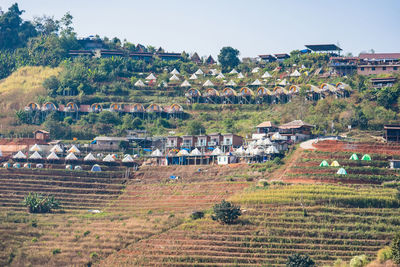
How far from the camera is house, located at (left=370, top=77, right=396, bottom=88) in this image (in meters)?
89.6

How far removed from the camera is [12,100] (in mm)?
96750

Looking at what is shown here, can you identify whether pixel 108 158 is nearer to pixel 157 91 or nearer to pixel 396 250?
pixel 157 91

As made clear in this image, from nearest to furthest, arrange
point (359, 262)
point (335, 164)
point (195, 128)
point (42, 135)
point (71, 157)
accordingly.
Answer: point (359, 262) → point (335, 164) → point (71, 157) → point (195, 128) → point (42, 135)

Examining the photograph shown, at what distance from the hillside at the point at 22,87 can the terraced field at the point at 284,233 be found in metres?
45.8

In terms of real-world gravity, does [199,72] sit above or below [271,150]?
above

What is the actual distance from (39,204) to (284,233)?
938 inches

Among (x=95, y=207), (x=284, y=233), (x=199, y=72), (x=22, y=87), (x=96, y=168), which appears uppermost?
(x=199, y=72)

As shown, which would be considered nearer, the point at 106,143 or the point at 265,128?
the point at 265,128

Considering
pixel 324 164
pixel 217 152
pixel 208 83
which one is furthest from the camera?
pixel 208 83

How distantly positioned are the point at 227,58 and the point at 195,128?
2729 cm

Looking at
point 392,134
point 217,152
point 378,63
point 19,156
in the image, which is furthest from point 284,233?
point 378,63

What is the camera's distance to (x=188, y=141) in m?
80.1

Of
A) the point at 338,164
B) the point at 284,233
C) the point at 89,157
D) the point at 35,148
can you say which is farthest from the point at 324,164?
the point at 35,148

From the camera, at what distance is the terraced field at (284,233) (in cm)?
5316
